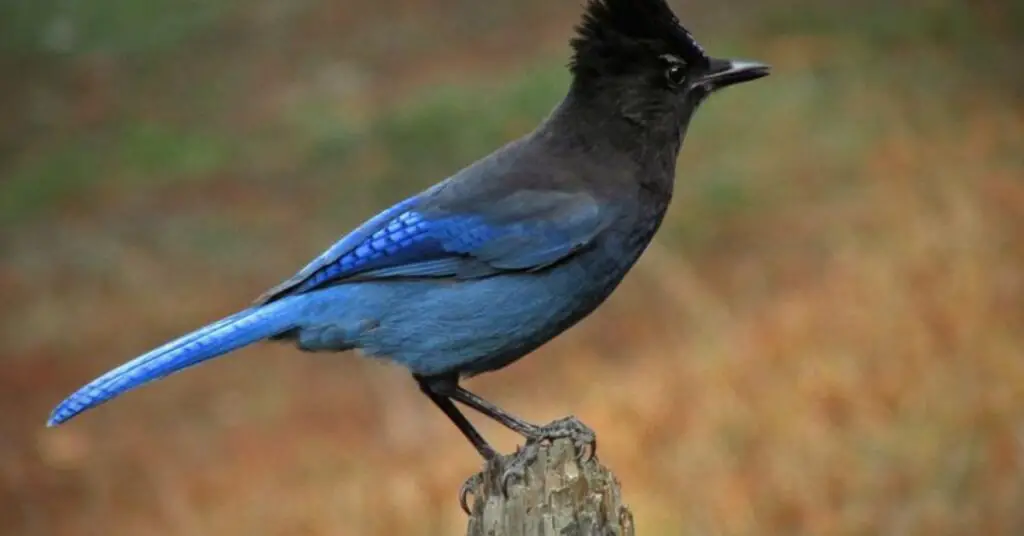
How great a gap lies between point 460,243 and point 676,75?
66 cm

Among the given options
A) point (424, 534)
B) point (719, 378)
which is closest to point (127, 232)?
point (424, 534)

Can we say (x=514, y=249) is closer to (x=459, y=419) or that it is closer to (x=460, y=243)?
(x=460, y=243)

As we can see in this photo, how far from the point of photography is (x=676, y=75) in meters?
3.01

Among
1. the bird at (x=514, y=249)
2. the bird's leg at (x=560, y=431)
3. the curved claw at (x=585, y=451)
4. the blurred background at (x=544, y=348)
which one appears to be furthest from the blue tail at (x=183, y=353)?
the blurred background at (x=544, y=348)

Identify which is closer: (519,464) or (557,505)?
(557,505)

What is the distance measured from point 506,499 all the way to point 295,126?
3.95 metres

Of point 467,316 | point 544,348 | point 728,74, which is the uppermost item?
point 544,348

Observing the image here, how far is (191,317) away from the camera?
5.60m

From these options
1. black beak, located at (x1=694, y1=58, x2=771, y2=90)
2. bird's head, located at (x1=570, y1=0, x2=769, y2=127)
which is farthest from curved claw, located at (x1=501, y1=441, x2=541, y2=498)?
black beak, located at (x1=694, y1=58, x2=771, y2=90)

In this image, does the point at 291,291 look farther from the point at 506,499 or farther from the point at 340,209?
the point at 340,209

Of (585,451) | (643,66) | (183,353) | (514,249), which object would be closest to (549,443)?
(585,451)

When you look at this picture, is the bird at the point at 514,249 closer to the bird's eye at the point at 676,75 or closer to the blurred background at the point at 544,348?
the bird's eye at the point at 676,75

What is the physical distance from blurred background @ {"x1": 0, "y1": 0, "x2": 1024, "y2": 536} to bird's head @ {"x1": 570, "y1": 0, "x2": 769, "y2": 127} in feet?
7.50

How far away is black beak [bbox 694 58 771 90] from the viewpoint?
2.97 metres
